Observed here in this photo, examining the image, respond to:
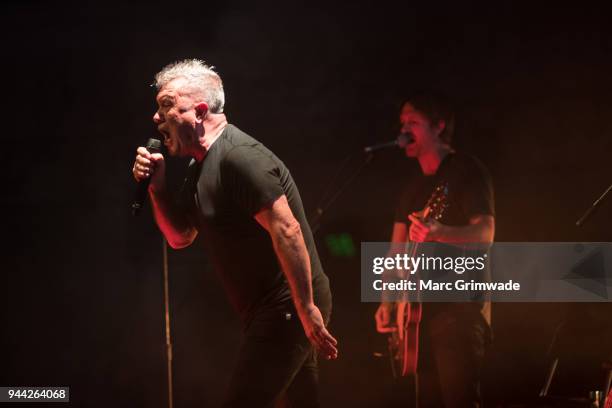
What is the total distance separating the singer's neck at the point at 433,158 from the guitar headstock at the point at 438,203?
0.41 ft

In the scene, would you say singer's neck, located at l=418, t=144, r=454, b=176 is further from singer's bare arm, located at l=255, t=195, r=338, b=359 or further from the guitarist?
singer's bare arm, located at l=255, t=195, r=338, b=359

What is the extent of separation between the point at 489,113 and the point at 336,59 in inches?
36.4

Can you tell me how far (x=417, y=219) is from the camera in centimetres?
341

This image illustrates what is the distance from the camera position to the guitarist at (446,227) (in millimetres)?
3160

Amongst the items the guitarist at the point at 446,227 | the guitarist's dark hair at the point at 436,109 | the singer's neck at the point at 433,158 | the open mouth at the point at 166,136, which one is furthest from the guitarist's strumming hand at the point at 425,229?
the open mouth at the point at 166,136

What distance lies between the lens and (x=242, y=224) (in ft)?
7.93

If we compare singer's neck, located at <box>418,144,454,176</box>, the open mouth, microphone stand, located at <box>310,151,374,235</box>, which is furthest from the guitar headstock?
the open mouth

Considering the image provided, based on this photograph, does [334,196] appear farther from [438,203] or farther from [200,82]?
[200,82]

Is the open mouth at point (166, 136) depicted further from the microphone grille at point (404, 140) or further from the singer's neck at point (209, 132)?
the microphone grille at point (404, 140)

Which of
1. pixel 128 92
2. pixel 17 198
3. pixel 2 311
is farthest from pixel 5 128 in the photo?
pixel 2 311

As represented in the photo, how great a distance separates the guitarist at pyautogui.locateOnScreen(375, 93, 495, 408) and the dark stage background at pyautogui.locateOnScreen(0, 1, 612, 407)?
1.52ft

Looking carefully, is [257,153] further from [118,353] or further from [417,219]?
[118,353]

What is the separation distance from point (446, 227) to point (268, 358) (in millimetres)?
1309

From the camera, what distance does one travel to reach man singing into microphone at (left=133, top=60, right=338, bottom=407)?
90.5 inches
